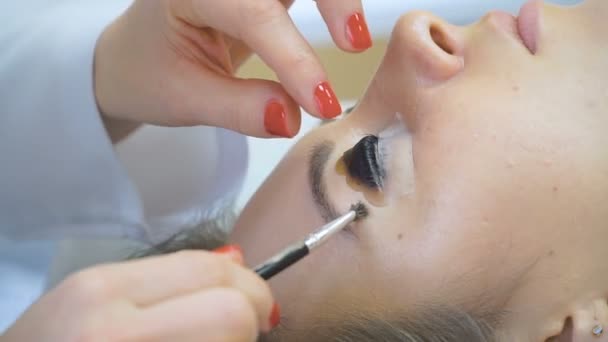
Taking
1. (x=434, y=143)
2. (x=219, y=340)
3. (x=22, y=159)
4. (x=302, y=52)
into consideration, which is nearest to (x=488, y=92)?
(x=434, y=143)

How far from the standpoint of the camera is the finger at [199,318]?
40 centimetres

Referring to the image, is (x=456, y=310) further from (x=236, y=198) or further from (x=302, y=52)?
(x=236, y=198)

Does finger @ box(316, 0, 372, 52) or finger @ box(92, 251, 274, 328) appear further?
finger @ box(316, 0, 372, 52)

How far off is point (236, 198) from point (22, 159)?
0.36m

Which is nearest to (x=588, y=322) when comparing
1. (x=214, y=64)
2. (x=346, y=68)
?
(x=214, y=64)

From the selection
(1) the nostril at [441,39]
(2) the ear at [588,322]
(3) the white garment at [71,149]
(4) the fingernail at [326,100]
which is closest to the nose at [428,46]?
(1) the nostril at [441,39]

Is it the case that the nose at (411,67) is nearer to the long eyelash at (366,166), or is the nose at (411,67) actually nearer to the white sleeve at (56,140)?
the long eyelash at (366,166)

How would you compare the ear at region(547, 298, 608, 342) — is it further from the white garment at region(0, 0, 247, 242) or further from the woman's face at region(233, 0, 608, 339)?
the white garment at region(0, 0, 247, 242)

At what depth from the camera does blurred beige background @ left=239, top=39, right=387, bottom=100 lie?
50.9 inches

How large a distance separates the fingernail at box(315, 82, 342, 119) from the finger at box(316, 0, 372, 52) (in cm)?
5

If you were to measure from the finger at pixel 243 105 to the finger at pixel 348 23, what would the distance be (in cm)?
9

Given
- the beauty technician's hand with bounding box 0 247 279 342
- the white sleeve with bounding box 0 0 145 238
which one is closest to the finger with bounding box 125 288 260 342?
the beauty technician's hand with bounding box 0 247 279 342

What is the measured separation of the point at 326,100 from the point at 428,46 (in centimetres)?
13

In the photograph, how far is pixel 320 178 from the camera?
646 millimetres
